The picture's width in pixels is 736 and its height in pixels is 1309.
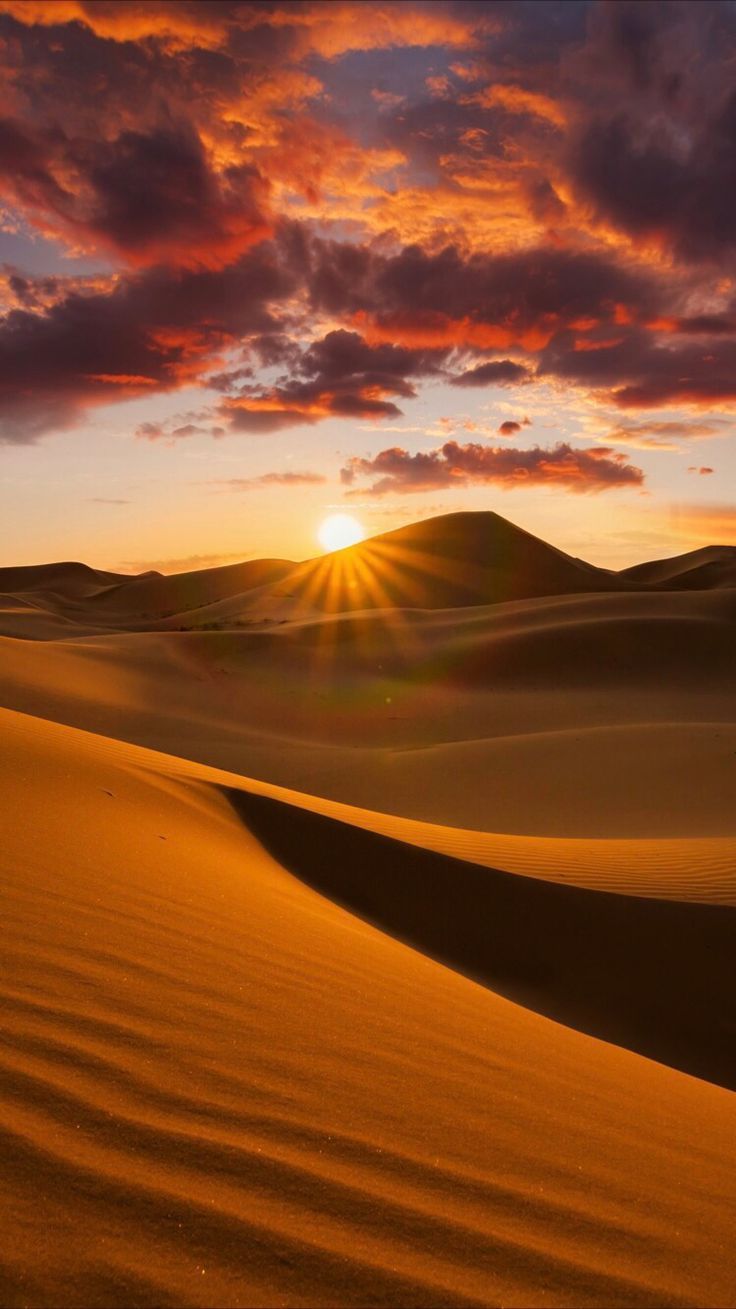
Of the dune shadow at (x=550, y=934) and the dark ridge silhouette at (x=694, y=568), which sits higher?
the dark ridge silhouette at (x=694, y=568)

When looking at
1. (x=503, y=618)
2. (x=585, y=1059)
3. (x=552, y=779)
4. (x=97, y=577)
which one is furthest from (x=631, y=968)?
(x=97, y=577)

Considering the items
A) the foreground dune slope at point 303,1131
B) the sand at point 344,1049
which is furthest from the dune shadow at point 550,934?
the foreground dune slope at point 303,1131

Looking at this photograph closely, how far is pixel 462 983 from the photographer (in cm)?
449

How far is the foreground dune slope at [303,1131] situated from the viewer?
1676mm

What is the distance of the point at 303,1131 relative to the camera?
2164mm

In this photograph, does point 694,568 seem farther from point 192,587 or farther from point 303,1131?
point 303,1131

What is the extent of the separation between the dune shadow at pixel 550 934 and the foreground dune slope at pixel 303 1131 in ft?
4.02

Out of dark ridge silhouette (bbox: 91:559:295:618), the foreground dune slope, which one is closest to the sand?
the foreground dune slope

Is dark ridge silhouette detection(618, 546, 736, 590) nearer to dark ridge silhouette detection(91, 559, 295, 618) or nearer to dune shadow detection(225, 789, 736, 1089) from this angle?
dark ridge silhouette detection(91, 559, 295, 618)

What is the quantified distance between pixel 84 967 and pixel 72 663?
71.9 ft

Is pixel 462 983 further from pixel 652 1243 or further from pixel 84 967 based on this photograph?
pixel 652 1243

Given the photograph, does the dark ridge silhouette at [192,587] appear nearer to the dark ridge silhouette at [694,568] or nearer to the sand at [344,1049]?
the dark ridge silhouette at [694,568]

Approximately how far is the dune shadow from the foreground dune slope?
4.02 ft

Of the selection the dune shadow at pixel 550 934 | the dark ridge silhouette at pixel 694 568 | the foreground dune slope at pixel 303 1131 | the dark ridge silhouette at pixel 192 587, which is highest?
the dark ridge silhouette at pixel 694 568
